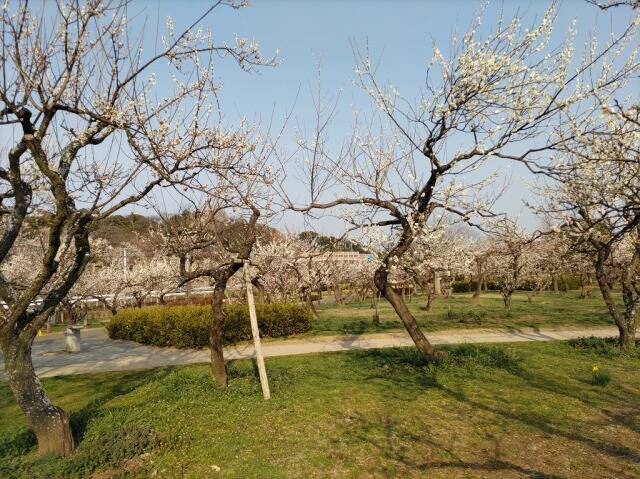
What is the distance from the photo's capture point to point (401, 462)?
4.36 metres

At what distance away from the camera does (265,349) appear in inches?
443

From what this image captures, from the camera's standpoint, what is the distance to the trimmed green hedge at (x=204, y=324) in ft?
40.2

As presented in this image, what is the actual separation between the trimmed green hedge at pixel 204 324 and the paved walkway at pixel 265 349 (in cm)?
33

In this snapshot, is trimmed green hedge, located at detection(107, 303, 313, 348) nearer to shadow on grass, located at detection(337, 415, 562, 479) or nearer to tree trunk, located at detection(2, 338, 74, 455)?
shadow on grass, located at detection(337, 415, 562, 479)

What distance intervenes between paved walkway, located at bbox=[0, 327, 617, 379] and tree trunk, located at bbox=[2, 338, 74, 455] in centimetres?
555

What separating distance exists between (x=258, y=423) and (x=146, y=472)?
57.7 inches

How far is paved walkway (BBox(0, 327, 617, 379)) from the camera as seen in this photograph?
10.5 meters

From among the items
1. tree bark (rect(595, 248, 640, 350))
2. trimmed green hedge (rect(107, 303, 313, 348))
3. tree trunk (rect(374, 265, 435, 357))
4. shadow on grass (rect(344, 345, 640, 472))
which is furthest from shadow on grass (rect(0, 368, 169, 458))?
tree bark (rect(595, 248, 640, 350))

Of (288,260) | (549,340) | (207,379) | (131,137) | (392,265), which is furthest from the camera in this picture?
(288,260)

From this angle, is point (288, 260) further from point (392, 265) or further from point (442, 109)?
point (442, 109)

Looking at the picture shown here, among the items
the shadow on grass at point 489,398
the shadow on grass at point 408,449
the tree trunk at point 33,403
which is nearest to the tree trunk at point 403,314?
the shadow on grass at point 489,398

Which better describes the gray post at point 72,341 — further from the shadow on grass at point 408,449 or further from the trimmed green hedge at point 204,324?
the shadow on grass at point 408,449

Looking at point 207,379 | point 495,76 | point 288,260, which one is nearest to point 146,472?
point 207,379

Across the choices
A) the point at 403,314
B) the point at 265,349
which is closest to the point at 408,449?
the point at 403,314
